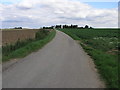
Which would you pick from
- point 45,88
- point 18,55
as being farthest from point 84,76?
point 18,55

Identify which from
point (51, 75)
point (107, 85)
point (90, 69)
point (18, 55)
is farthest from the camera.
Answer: point (18, 55)

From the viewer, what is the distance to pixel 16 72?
32.6 feet

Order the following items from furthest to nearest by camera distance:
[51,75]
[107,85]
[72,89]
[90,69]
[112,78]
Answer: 1. [90,69]
2. [51,75]
3. [112,78]
4. [107,85]
5. [72,89]

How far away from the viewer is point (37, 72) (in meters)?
9.99

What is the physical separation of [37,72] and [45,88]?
8.63ft

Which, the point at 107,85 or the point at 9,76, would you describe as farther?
the point at 9,76

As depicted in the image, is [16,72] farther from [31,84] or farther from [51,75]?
[31,84]

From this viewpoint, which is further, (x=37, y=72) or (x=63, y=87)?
(x=37, y=72)

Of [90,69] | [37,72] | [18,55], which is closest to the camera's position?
[37,72]

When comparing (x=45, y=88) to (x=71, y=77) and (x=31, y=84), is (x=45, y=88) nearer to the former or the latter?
(x=31, y=84)

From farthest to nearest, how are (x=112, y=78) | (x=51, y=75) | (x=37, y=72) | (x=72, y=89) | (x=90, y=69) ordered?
1. (x=90, y=69)
2. (x=37, y=72)
3. (x=51, y=75)
4. (x=112, y=78)
5. (x=72, y=89)

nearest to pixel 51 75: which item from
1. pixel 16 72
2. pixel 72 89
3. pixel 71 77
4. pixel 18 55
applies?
pixel 71 77

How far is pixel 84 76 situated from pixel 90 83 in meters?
1.16

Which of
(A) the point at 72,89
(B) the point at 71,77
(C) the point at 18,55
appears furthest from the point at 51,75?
(C) the point at 18,55
